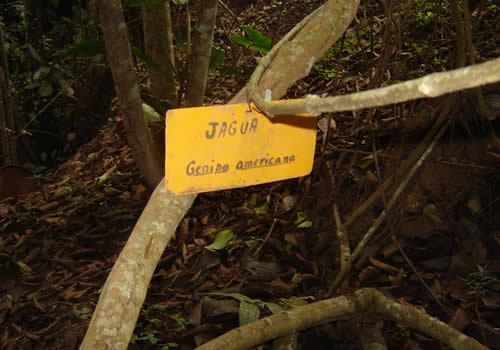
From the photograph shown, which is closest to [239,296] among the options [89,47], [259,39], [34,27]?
[259,39]

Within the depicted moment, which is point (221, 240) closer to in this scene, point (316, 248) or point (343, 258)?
point (316, 248)

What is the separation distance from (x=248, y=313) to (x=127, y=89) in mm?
1035

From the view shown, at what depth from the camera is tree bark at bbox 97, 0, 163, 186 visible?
5.27ft

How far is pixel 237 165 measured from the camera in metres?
1.02

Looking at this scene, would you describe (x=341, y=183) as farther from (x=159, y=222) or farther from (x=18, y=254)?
(x=18, y=254)

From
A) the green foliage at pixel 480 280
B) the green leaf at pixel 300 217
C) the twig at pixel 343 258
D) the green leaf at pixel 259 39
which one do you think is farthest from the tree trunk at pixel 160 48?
the green foliage at pixel 480 280

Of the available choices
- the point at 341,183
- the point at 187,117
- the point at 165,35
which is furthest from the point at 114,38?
the point at 341,183

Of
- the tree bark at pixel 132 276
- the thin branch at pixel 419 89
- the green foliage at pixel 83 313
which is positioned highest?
the thin branch at pixel 419 89

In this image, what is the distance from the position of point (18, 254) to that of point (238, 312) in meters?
1.30

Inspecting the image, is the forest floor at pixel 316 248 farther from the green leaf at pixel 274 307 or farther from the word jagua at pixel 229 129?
the word jagua at pixel 229 129

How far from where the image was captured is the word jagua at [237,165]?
0.97m

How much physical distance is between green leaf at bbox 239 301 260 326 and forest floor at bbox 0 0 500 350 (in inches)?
1.8

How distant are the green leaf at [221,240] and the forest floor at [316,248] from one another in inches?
1.0

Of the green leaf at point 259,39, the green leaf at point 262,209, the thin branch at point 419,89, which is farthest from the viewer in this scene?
the green leaf at point 259,39
